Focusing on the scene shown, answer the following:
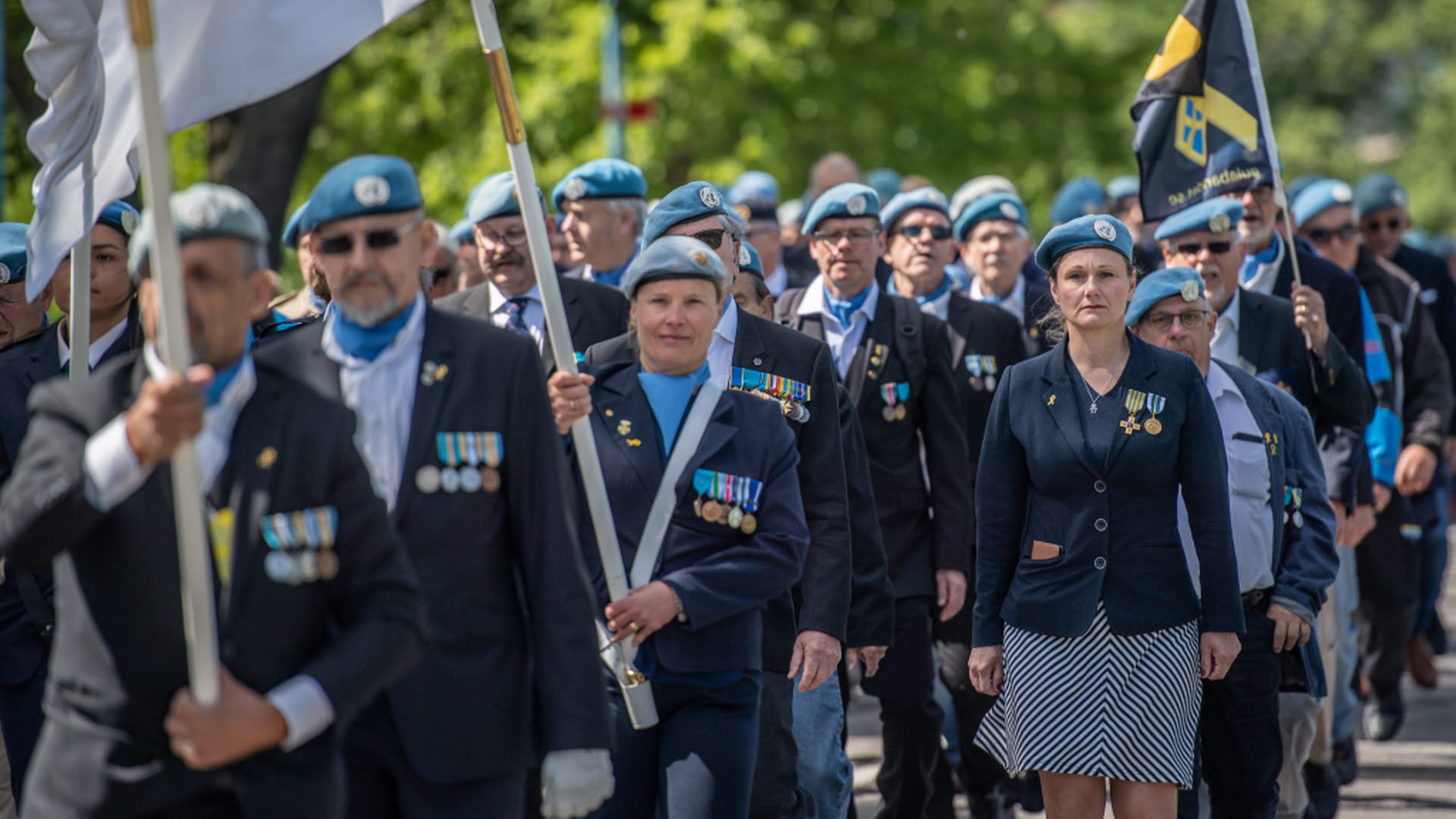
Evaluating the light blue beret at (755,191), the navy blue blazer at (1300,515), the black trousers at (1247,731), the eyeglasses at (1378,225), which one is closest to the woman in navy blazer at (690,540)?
the black trousers at (1247,731)

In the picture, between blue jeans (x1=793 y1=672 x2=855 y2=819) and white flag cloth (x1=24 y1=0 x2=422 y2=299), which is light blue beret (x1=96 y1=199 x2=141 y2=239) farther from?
blue jeans (x1=793 y1=672 x2=855 y2=819)

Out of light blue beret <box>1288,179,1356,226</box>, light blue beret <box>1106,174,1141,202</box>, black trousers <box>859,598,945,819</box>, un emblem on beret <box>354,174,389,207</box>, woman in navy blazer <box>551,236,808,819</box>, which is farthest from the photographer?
light blue beret <box>1106,174,1141,202</box>

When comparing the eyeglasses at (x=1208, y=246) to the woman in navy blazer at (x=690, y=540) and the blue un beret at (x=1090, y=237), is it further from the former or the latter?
the woman in navy blazer at (x=690, y=540)

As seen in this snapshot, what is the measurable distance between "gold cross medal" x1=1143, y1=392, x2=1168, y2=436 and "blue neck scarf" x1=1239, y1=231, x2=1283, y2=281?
2.86 metres

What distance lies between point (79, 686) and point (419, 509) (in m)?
0.84

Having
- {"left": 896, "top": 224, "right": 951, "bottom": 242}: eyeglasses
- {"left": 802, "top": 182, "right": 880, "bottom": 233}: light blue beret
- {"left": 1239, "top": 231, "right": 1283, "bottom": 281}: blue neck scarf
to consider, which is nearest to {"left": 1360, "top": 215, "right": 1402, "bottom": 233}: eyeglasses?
{"left": 1239, "top": 231, "right": 1283, "bottom": 281}: blue neck scarf

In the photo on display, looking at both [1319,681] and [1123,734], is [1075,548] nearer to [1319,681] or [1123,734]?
[1123,734]

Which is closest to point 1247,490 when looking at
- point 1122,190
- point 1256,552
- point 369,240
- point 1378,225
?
point 1256,552

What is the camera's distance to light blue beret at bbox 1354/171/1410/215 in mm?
12688

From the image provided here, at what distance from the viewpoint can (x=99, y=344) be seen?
6383 mm

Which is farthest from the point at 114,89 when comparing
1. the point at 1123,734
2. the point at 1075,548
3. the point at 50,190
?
the point at 1123,734

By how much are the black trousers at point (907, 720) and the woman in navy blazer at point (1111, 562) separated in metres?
1.58

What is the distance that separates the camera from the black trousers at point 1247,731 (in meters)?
6.72

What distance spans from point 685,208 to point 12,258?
229cm
